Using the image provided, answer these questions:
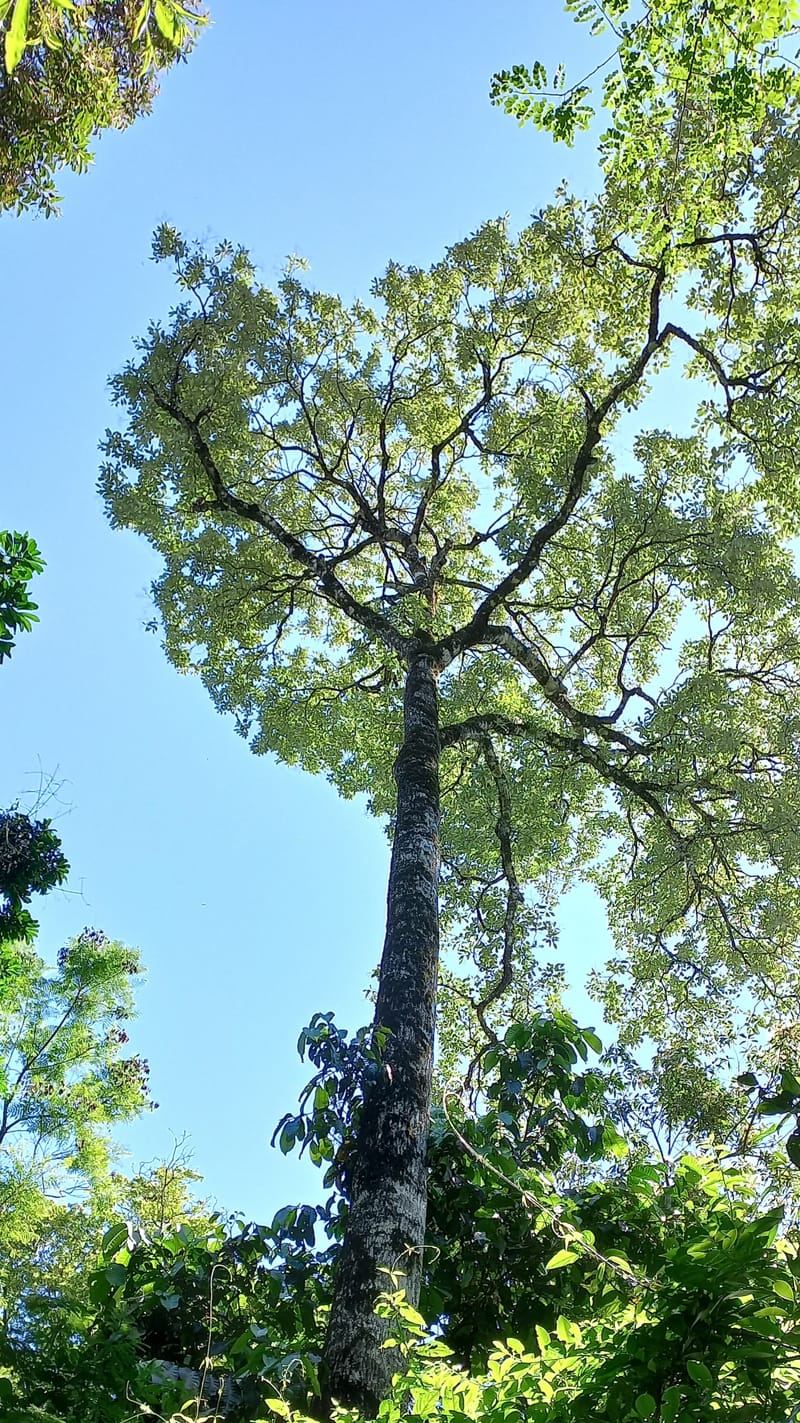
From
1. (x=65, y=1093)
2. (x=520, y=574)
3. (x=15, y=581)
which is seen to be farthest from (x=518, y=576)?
(x=65, y=1093)

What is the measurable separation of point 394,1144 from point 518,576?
208 inches

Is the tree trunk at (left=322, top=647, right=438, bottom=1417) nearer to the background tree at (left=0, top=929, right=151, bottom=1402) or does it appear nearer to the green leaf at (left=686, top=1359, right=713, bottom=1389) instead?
the green leaf at (left=686, top=1359, right=713, bottom=1389)

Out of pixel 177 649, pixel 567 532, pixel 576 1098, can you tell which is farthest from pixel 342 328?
pixel 576 1098

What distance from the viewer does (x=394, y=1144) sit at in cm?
372

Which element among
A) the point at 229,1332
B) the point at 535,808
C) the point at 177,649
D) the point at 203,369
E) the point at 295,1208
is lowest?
the point at 229,1332

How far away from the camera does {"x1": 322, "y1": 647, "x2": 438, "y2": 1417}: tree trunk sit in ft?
9.72

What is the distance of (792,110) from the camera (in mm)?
6840

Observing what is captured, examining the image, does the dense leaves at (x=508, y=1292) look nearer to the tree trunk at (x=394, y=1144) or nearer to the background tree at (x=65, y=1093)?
the tree trunk at (x=394, y=1144)

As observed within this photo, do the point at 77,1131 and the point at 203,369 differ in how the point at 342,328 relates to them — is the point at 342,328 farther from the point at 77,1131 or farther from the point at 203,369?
the point at 77,1131

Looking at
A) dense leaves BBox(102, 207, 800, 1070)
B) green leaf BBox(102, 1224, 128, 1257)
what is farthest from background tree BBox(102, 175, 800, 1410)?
green leaf BBox(102, 1224, 128, 1257)

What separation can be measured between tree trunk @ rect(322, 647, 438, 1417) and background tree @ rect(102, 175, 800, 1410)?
82 cm

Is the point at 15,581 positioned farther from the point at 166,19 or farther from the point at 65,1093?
the point at 65,1093

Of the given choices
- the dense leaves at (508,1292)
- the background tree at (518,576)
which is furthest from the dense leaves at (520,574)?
the dense leaves at (508,1292)

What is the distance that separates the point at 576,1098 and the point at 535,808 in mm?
4927
